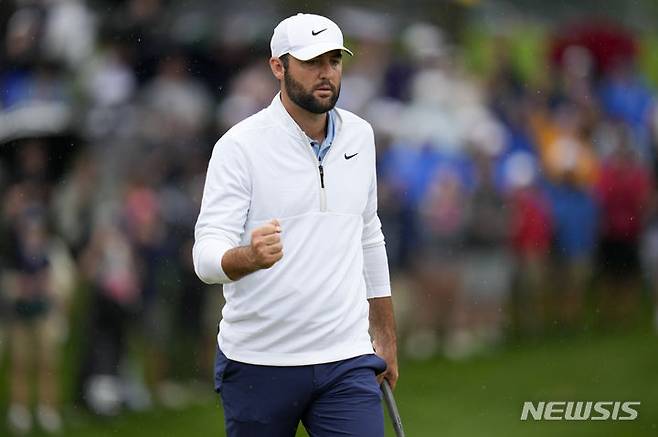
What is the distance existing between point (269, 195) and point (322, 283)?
274 millimetres

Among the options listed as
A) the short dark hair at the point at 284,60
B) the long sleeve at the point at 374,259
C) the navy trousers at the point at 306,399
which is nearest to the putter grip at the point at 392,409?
the navy trousers at the point at 306,399

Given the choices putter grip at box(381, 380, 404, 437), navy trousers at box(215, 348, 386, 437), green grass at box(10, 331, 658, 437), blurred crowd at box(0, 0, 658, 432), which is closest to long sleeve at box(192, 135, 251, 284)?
navy trousers at box(215, 348, 386, 437)

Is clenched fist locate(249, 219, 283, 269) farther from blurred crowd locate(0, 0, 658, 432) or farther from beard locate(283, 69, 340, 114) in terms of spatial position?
blurred crowd locate(0, 0, 658, 432)

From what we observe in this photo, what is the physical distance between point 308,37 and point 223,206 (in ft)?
1.67

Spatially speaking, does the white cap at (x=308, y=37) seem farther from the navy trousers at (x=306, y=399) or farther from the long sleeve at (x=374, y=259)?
the navy trousers at (x=306, y=399)

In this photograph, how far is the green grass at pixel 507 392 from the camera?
6.66 metres

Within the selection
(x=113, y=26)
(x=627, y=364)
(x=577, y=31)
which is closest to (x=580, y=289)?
(x=627, y=364)

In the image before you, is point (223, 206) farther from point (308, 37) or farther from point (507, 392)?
point (507, 392)

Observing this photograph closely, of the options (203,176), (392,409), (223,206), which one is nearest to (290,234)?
(223,206)

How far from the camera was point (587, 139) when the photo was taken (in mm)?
7938

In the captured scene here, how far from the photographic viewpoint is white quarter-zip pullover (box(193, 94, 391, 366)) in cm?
349

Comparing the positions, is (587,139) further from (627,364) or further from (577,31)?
(627,364)

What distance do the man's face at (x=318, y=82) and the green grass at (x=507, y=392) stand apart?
3.04m

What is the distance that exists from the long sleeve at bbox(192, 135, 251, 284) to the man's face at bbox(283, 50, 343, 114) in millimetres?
231
